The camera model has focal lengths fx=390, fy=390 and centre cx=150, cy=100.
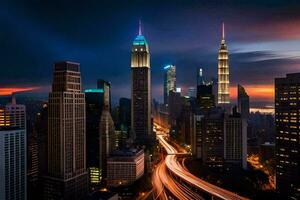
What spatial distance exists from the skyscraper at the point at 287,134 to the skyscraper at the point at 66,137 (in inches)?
234

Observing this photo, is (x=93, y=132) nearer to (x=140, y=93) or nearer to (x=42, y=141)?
(x=42, y=141)

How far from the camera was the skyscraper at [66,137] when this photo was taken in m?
11.7

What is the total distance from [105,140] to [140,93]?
28.8 ft

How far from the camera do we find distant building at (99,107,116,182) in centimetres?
1480

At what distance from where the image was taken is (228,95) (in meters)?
29.5

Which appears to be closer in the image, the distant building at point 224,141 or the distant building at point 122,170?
the distant building at point 122,170

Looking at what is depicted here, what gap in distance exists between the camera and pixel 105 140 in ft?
50.9

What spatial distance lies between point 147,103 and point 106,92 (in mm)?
3847

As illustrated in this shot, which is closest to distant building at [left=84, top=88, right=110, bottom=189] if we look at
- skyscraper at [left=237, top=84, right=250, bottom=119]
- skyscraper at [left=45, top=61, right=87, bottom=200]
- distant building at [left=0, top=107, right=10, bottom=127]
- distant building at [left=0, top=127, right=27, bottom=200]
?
skyscraper at [left=45, top=61, right=87, bottom=200]

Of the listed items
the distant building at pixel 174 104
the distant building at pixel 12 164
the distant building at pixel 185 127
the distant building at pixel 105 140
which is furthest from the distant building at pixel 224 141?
the distant building at pixel 174 104

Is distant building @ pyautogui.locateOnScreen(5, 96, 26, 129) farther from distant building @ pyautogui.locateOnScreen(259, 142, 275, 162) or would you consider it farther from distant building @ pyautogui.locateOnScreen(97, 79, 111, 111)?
distant building @ pyautogui.locateOnScreen(259, 142, 275, 162)

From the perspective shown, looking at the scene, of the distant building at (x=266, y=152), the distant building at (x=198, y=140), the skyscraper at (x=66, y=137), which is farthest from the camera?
the distant building at (x=198, y=140)

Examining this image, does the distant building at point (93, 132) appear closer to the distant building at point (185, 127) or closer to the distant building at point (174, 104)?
the distant building at point (185, 127)

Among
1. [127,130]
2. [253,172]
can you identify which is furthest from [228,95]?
[253,172]
